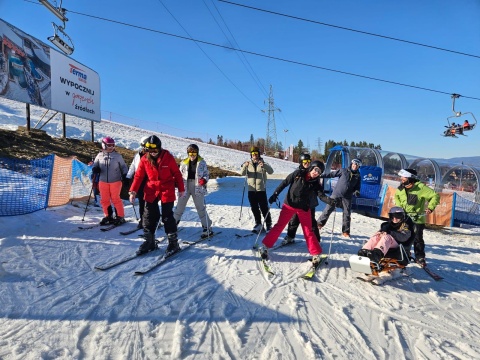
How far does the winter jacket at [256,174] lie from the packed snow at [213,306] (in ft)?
5.28

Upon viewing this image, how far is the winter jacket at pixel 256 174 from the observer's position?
6.76m

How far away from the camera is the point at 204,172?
587 centimetres

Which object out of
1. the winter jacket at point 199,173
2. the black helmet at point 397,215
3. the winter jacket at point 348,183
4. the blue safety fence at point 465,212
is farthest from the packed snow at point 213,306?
the blue safety fence at point 465,212

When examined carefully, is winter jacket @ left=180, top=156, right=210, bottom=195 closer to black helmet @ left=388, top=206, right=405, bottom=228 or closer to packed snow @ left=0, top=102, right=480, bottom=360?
packed snow @ left=0, top=102, right=480, bottom=360

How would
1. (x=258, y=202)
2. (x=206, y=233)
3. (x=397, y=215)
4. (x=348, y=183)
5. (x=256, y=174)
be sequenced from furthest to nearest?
1. (x=348, y=183)
2. (x=258, y=202)
3. (x=256, y=174)
4. (x=206, y=233)
5. (x=397, y=215)

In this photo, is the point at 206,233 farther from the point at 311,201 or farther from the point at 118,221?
the point at 311,201

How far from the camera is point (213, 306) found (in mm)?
3322

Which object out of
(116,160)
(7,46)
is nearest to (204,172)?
(116,160)

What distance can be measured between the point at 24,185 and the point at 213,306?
A: 607 centimetres

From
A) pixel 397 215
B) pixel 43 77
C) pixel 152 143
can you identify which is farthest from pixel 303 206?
→ pixel 43 77

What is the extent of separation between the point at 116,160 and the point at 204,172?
84.2 inches

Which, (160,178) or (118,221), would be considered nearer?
(160,178)

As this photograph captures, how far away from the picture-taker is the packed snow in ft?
8.59

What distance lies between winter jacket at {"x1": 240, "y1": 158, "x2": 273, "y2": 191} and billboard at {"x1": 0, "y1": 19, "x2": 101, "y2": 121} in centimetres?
1299
